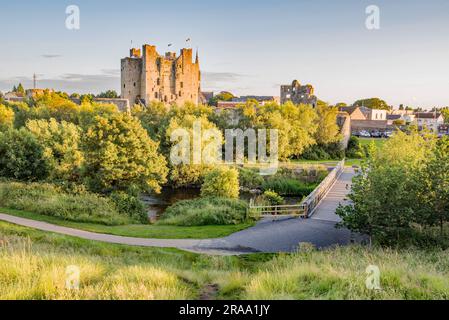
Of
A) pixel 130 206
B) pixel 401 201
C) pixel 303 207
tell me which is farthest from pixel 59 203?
pixel 401 201

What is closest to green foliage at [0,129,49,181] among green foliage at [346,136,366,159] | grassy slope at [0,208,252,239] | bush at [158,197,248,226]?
grassy slope at [0,208,252,239]

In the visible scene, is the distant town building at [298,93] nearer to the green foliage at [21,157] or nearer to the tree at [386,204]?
the green foliage at [21,157]

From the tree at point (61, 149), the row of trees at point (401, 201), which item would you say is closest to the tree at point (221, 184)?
the tree at point (61, 149)

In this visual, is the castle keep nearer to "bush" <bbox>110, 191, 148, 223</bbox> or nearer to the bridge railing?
"bush" <bbox>110, 191, 148, 223</bbox>

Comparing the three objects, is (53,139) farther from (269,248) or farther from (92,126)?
(269,248)

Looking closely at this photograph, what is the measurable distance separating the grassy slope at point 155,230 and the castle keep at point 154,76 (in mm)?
63889

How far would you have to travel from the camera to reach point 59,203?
85.3ft

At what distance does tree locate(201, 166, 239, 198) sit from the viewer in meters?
31.4

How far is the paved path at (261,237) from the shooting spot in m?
18.4

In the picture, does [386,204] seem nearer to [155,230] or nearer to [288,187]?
[155,230]

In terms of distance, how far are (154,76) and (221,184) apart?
61425mm

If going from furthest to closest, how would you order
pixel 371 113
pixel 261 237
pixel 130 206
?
pixel 371 113 → pixel 130 206 → pixel 261 237

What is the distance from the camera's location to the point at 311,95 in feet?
287
